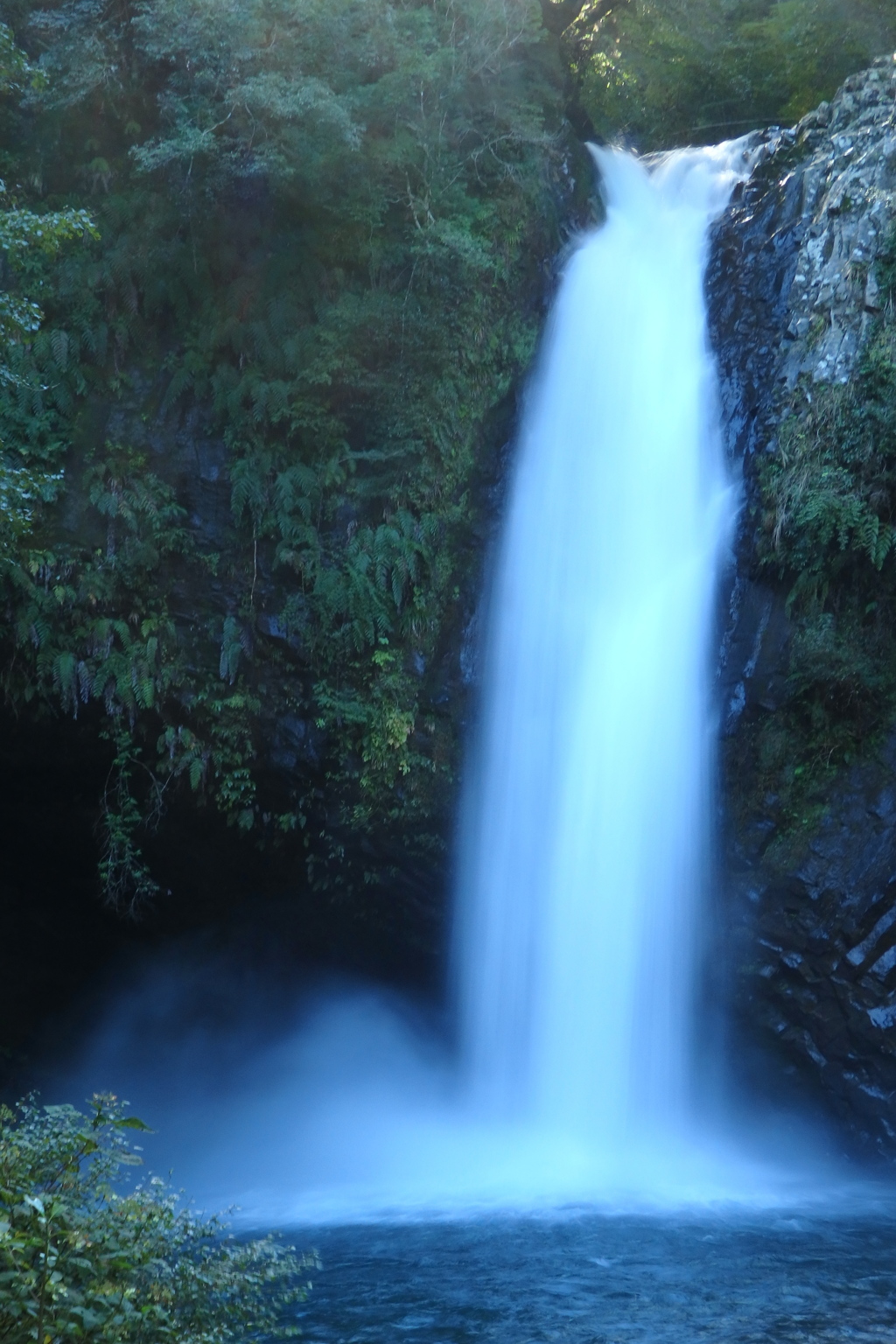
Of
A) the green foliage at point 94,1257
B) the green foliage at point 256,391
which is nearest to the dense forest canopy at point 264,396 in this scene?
the green foliage at point 256,391

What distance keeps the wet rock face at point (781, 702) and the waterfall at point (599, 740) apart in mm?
396

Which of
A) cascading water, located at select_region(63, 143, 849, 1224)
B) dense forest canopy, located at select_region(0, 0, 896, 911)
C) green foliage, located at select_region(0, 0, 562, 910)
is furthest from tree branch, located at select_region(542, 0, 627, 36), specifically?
cascading water, located at select_region(63, 143, 849, 1224)

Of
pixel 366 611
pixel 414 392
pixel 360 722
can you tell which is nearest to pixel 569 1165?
pixel 360 722

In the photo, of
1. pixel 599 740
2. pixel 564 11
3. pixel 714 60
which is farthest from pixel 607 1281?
pixel 714 60

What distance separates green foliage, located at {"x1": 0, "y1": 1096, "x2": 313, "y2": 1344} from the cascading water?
4534 millimetres

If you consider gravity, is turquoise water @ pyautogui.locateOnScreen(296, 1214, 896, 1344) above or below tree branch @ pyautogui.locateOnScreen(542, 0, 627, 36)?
below

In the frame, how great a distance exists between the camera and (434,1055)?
12.0m

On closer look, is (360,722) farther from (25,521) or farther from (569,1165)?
(569,1165)

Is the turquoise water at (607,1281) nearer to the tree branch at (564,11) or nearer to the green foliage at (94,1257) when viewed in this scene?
the green foliage at (94,1257)

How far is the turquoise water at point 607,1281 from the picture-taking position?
599 centimetres

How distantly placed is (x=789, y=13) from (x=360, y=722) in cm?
1655

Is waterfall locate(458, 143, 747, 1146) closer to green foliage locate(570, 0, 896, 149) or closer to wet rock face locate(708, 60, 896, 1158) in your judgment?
wet rock face locate(708, 60, 896, 1158)

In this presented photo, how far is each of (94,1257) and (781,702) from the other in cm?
846

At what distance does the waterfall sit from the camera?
10500 millimetres
